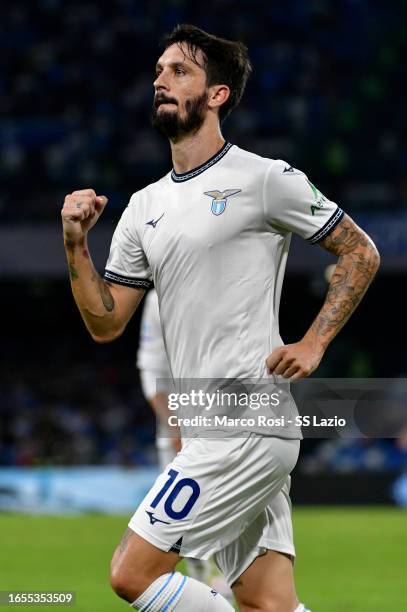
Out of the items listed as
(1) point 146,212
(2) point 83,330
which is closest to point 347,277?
(1) point 146,212

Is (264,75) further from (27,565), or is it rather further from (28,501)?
(27,565)

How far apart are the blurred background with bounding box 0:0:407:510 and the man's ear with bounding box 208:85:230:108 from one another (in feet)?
43.7

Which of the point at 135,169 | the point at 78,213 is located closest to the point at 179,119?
the point at 78,213

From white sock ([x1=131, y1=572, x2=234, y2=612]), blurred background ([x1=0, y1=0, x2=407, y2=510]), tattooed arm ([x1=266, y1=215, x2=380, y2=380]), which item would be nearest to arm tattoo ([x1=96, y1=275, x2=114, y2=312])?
tattooed arm ([x1=266, y1=215, x2=380, y2=380])

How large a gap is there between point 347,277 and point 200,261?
52 cm

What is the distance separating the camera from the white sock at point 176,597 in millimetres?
3930

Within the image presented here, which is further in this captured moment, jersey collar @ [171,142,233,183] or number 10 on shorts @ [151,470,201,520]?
jersey collar @ [171,142,233,183]

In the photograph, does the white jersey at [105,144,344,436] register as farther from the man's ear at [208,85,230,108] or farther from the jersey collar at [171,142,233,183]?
the man's ear at [208,85,230,108]

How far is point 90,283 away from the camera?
4340mm

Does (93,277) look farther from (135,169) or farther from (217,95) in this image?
(135,169)

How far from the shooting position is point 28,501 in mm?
17219

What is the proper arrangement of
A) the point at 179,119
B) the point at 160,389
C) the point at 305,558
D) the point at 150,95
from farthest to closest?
the point at 150,95
the point at 305,558
the point at 160,389
the point at 179,119

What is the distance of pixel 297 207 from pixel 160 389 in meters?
3.26

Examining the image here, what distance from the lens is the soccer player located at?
4.02 metres
